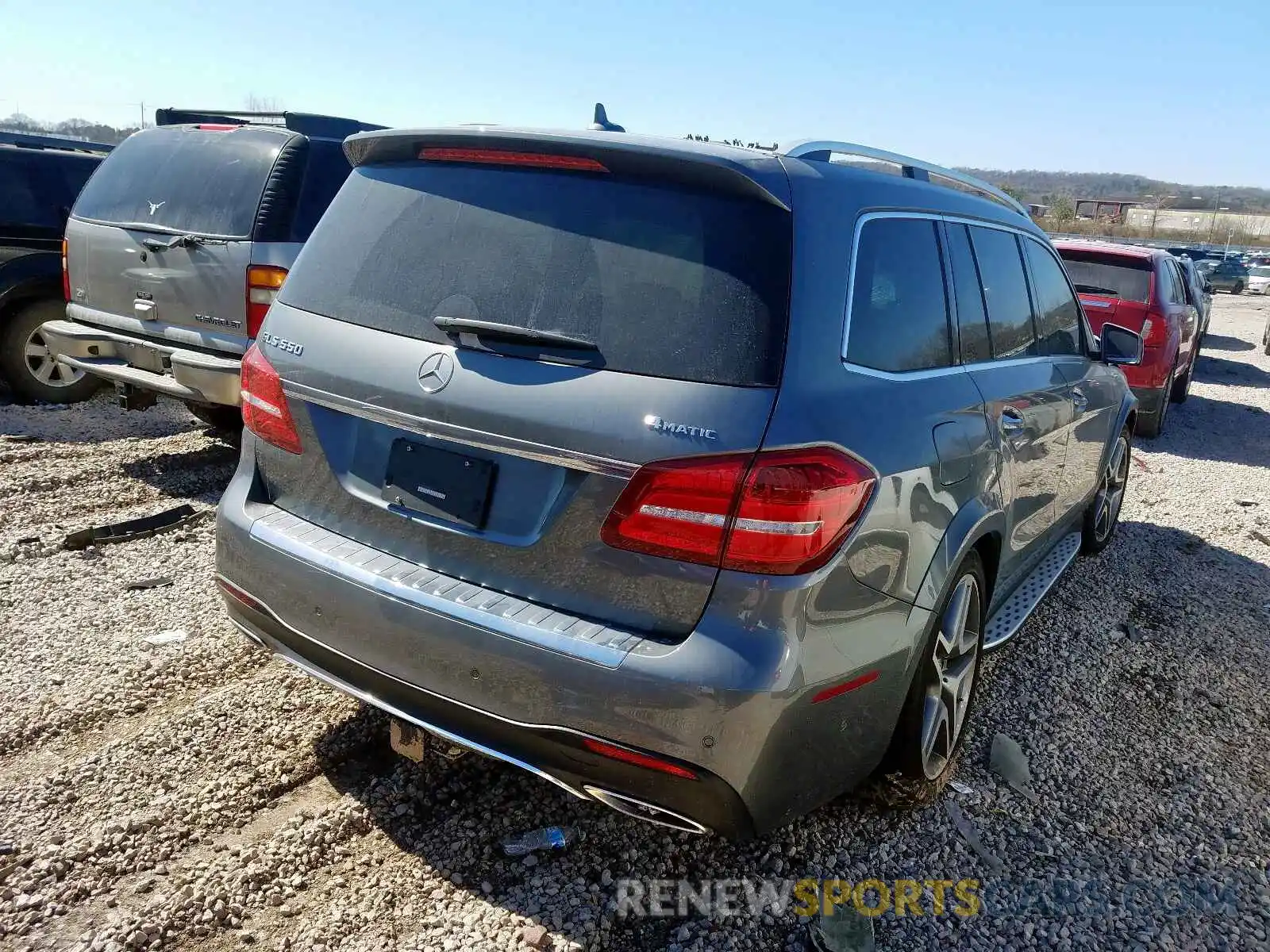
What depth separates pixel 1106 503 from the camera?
5930 mm

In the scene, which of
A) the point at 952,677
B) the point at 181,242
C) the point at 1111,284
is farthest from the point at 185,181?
the point at 1111,284

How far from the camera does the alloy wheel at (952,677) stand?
9.94 feet

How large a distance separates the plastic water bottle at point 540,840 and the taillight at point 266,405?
50.9 inches

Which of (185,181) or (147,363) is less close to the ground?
(185,181)

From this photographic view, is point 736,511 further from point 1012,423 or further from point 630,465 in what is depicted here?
point 1012,423

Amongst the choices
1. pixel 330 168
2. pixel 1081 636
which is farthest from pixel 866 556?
pixel 330 168

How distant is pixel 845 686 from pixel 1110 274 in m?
8.94

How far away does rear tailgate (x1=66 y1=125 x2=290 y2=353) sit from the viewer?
5.57m

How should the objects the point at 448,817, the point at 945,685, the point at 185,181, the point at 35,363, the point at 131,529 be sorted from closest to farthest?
the point at 448,817
the point at 945,685
the point at 131,529
the point at 185,181
the point at 35,363

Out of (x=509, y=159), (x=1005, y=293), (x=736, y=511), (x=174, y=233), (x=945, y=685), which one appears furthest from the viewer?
(x=174, y=233)

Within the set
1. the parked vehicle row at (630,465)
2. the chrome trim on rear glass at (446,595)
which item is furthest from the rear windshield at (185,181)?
the chrome trim on rear glass at (446,595)

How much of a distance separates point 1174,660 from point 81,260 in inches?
264

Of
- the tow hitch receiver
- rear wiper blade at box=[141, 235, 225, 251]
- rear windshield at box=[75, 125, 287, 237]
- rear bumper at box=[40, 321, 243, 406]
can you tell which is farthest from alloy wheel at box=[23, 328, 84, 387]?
rear wiper blade at box=[141, 235, 225, 251]

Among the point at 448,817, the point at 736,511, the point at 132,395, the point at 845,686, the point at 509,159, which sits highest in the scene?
the point at 509,159
